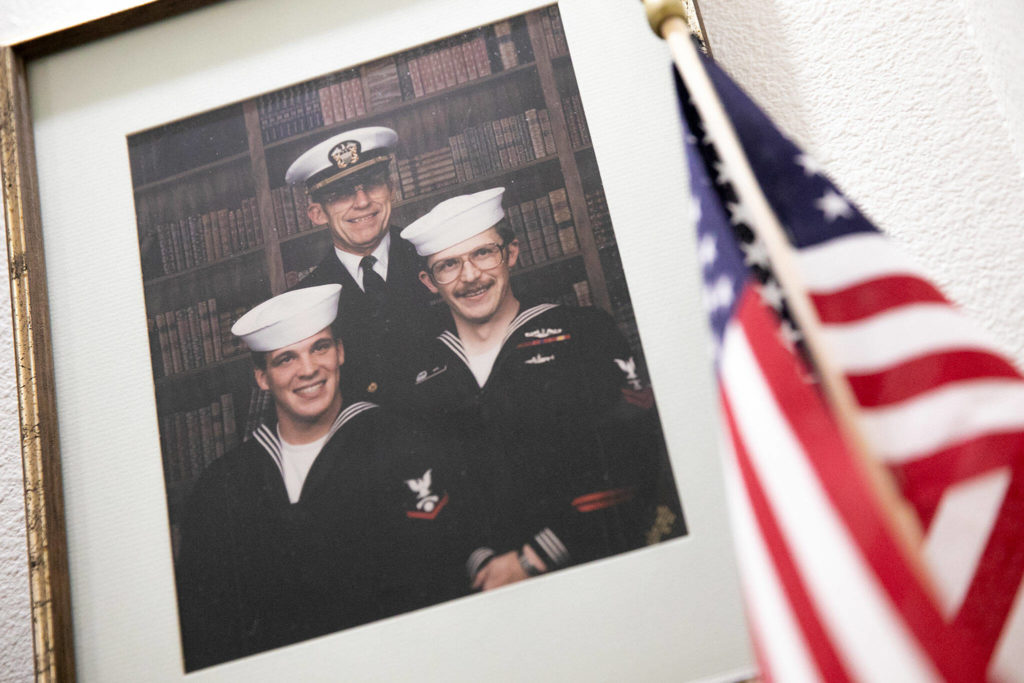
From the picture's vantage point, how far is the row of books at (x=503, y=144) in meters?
0.85

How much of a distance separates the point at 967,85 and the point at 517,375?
0.69 m

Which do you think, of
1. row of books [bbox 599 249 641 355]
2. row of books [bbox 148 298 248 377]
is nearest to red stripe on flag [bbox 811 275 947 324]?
row of books [bbox 599 249 641 355]

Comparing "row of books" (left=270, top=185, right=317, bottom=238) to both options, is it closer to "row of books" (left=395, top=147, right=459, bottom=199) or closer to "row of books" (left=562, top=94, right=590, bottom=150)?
"row of books" (left=395, top=147, right=459, bottom=199)

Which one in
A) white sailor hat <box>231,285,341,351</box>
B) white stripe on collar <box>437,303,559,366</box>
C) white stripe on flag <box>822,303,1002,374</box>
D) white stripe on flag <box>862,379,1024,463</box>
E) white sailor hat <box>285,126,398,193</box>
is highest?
white sailor hat <box>285,126,398,193</box>

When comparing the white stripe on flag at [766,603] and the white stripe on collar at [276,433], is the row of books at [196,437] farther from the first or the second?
the white stripe on flag at [766,603]

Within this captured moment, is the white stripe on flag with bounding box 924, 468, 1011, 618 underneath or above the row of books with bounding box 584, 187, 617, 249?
underneath

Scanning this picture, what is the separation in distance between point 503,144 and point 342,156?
0.22 metres

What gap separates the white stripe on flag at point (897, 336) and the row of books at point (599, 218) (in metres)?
0.29

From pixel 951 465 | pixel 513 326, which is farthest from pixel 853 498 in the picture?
Result: pixel 513 326

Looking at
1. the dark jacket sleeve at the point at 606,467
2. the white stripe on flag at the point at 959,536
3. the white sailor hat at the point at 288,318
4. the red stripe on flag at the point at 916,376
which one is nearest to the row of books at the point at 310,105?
the white sailor hat at the point at 288,318

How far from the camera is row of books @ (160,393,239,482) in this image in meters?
0.85

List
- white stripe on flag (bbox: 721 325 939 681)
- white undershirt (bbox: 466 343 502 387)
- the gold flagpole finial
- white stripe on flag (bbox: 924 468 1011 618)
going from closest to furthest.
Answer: white stripe on flag (bbox: 721 325 939 681), white stripe on flag (bbox: 924 468 1011 618), the gold flagpole finial, white undershirt (bbox: 466 343 502 387)

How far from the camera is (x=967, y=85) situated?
A: 84cm

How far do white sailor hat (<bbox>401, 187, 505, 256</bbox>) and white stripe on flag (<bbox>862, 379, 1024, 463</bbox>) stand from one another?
0.49 m
